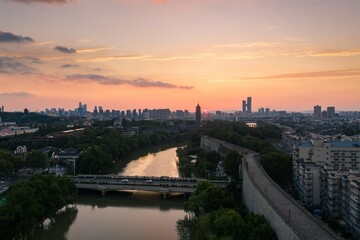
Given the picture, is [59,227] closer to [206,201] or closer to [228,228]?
[206,201]

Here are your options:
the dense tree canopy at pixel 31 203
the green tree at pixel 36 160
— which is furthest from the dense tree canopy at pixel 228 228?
the green tree at pixel 36 160

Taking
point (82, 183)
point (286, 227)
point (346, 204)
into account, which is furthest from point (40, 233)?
point (346, 204)

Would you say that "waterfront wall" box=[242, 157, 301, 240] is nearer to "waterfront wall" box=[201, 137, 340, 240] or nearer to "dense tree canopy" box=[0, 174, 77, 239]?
"waterfront wall" box=[201, 137, 340, 240]

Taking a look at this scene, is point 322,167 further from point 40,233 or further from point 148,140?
point 148,140

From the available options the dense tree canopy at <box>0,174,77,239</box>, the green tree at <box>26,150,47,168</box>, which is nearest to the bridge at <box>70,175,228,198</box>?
the dense tree canopy at <box>0,174,77,239</box>

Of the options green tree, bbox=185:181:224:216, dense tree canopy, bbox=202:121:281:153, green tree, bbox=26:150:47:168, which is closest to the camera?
green tree, bbox=185:181:224:216

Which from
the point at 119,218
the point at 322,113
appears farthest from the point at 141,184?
the point at 322,113
